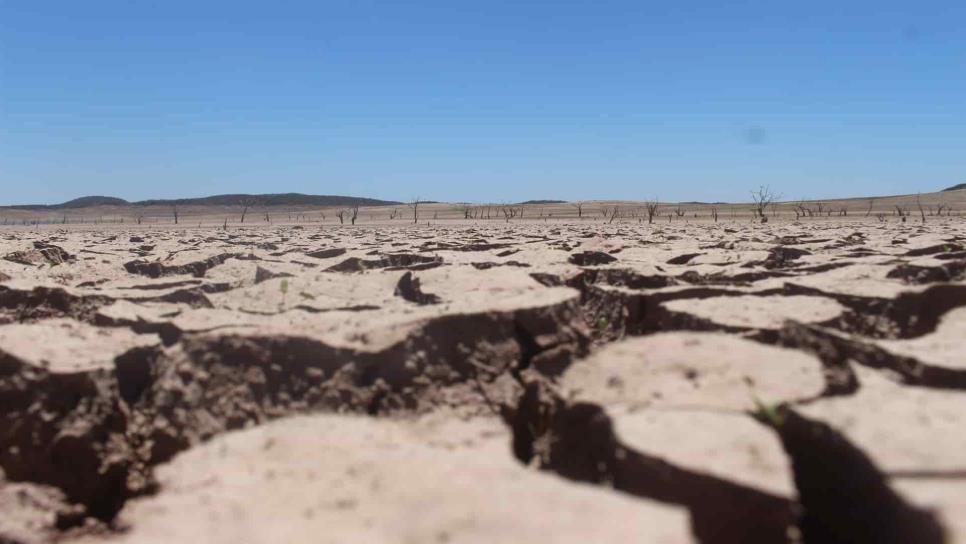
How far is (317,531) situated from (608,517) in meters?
0.42

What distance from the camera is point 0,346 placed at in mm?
1952

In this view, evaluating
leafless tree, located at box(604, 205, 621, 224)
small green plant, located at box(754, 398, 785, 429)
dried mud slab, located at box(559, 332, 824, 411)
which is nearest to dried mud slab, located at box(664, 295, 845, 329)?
dried mud slab, located at box(559, 332, 824, 411)

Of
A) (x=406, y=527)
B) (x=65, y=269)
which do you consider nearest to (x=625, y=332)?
(x=406, y=527)

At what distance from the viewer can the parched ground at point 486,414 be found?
3.50 feet

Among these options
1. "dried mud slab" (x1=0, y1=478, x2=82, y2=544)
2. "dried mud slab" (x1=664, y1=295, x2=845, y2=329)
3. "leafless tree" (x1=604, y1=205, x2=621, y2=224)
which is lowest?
"dried mud slab" (x1=0, y1=478, x2=82, y2=544)

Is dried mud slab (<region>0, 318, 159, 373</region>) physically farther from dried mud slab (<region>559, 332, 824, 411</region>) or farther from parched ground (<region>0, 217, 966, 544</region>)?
dried mud slab (<region>559, 332, 824, 411</region>)

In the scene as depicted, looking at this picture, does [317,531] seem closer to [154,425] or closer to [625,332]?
[154,425]

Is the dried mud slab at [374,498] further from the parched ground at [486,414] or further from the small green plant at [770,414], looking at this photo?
the small green plant at [770,414]

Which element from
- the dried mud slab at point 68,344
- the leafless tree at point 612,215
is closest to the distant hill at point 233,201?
the leafless tree at point 612,215

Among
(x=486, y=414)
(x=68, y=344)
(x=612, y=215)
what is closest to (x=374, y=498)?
(x=486, y=414)

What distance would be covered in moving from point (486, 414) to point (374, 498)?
68 cm

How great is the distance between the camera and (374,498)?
111 centimetres

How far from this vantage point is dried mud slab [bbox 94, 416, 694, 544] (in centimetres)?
97

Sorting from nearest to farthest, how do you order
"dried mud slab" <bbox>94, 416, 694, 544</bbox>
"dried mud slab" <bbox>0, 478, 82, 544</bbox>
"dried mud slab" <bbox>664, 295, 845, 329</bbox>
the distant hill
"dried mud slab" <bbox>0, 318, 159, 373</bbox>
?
"dried mud slab" <bbox>94, 416, 694, 544</bbox> → "dried mud slab" <bbox>0, 478, 82, 544</bbox> → "dried mud slab" <bbox>0, 318, 159, 373</bbox> → "dried mud slab" <bbox>664, 295, 845, 329</bbox> → the distant hill
